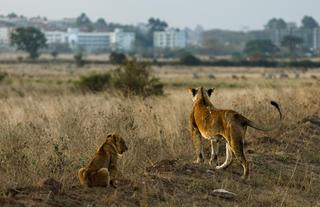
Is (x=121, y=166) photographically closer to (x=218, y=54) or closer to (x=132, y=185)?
(x=132, y=185)

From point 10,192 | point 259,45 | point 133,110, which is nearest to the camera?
point 10,192

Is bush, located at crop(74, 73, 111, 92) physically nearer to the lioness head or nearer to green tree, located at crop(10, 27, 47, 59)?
the lioness head

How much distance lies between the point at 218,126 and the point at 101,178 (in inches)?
95.2

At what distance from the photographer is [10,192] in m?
6.87

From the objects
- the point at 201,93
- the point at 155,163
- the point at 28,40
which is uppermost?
the point at 201,93

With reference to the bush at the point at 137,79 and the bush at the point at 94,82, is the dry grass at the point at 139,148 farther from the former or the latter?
the bush at the point at 94,82

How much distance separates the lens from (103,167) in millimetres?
7348

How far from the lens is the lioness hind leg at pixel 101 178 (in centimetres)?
725

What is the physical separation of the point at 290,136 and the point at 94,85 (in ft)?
64.6

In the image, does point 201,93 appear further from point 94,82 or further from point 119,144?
point 94,82

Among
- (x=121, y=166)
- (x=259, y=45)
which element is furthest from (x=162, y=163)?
(x=259, y=45)

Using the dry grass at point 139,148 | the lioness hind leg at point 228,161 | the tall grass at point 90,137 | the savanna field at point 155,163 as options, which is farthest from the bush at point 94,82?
the lioness hind leg at point 228,161

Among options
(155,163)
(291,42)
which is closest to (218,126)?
(155,163)

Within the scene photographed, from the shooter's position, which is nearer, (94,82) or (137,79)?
(137,79)
